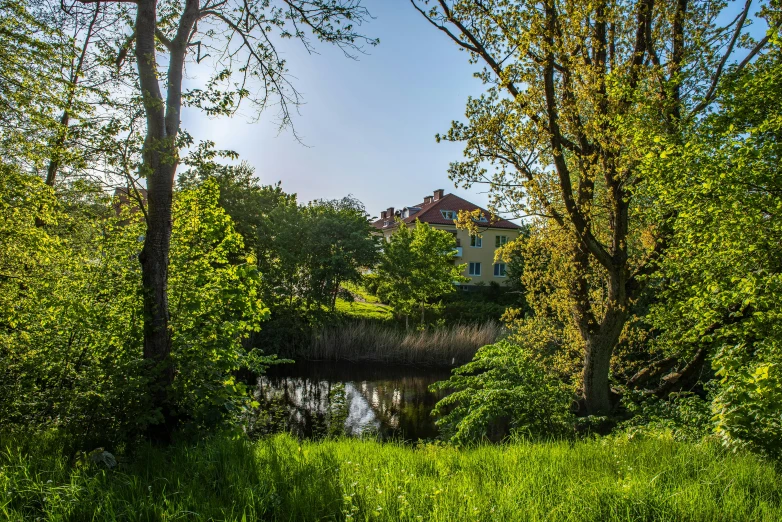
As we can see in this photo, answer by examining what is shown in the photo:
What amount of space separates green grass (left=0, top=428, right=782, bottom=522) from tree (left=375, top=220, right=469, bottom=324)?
22995 mm

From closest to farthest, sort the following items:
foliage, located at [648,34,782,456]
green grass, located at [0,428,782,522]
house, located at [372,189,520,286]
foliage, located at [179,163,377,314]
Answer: green grass, located at [0,428,782,522]
foliage, located at [648,34,782,456]
foliage, located at [179,163,377,314]
house, located at [372,189,520,286]

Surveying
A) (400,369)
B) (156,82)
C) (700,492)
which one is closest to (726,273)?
(700,492)

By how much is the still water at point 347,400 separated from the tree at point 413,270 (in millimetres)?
8584

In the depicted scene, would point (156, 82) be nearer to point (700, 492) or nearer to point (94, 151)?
point (94, 151)

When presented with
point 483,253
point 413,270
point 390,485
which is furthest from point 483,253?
point 390,485

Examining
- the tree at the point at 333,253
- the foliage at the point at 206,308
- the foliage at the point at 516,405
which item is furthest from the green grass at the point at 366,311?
the foliage at the point at 206,308

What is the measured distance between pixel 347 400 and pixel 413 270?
14.3 meters

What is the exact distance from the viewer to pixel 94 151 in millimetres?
4949

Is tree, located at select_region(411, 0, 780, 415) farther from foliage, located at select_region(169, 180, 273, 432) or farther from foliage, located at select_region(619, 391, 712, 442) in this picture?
foliage, located at select_region(169, 180, 273, 432)

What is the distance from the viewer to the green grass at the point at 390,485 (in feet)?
9.43

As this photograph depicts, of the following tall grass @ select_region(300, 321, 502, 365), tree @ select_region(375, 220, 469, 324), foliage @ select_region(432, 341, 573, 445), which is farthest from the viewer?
tree @ select_region(375, 220, 469, 324)

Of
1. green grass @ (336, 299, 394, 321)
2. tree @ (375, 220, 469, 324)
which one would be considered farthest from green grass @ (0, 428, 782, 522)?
tree @ (375, 220, 469, 324)

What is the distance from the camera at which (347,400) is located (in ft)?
49.6

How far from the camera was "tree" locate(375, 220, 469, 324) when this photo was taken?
1117 inches
